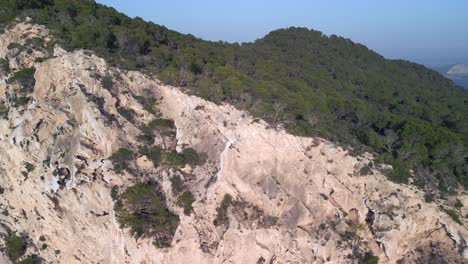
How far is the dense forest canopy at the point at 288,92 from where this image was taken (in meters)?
28.7

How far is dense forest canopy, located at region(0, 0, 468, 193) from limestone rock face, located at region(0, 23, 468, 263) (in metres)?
2.32

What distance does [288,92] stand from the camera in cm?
3509

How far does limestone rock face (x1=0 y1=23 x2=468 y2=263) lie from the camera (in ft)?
83.6

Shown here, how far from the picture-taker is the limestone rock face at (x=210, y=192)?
25.5m

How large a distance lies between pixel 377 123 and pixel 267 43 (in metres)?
41.7

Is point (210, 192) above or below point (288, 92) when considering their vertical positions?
below

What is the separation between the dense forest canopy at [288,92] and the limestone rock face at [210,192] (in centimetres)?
232

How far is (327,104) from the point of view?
35.9 m

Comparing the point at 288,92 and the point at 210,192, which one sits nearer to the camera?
the point at 210,192

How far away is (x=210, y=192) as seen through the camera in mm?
26891

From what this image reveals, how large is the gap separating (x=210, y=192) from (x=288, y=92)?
48.2ft

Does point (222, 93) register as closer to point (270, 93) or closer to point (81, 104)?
point (270, 93)

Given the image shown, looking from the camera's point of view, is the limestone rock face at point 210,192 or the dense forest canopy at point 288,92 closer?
the limestone rock face at point 210,192

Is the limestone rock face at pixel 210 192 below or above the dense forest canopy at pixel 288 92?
below
